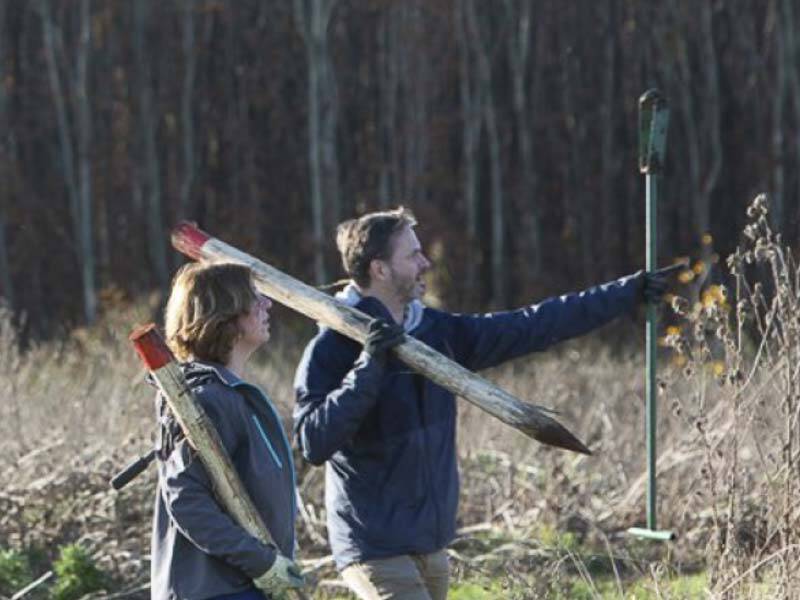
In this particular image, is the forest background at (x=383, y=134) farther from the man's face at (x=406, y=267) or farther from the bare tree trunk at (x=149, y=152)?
the man's face at (x=406, y=267)

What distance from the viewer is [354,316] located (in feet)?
18.2

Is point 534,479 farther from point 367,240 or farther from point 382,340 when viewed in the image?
point 382,340

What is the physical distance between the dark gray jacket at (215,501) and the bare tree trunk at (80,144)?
1197 cm

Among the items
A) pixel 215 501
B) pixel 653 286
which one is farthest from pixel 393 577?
pixel 653 286

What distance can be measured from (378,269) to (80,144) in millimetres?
11703

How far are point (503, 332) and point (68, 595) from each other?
117 inches

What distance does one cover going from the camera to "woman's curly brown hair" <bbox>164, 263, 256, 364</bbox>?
4816 millimetres

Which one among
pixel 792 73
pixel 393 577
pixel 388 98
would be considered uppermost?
pixel 792 73

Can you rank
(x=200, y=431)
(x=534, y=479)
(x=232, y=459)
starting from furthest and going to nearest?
(x=534, y=479) < (x=232, y=459) < (x=200, y=431)

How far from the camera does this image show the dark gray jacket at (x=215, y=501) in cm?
464

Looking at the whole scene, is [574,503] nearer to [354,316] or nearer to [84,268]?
[354,316]

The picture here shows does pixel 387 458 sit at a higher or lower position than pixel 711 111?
lower

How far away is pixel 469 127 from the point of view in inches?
669

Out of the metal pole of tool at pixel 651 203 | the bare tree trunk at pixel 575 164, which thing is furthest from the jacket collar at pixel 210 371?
the bare tree trunk at pixel 575 164
